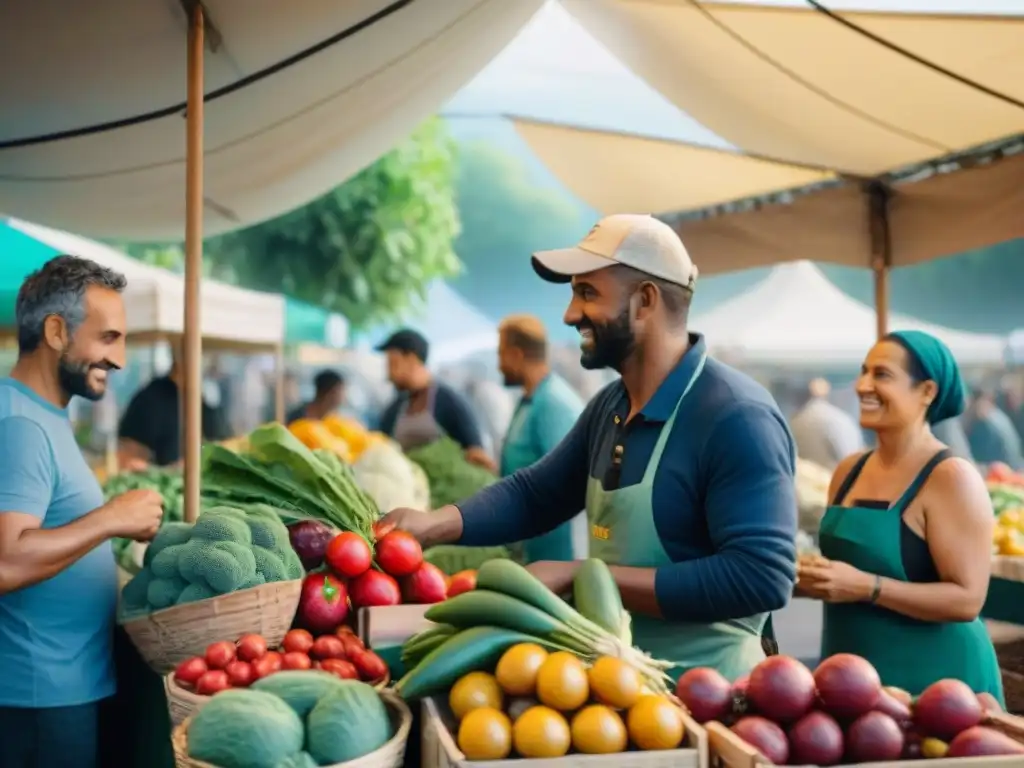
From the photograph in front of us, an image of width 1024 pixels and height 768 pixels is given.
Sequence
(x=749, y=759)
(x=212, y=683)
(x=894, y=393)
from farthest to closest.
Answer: (x=894, y=393) → (x=212, y=683) → (x=749, y=759)

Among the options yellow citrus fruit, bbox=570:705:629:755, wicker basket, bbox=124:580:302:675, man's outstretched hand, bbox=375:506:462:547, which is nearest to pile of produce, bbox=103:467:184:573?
wicker basket, bbox=124:580:302:675

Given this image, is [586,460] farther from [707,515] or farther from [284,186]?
[284,186]

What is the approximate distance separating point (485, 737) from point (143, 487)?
11.2ft

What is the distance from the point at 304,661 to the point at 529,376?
3.23 meters

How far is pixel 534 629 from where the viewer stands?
6.19ft

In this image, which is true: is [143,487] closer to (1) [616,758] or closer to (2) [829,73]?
(1) [616,758]

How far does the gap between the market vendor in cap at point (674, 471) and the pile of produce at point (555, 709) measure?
17.0 inches

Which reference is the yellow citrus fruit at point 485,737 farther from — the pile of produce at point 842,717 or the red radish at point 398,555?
the red radish at point 398,555

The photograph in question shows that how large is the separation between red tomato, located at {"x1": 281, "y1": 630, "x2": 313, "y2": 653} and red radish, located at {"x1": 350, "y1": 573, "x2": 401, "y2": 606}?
0.60 feet

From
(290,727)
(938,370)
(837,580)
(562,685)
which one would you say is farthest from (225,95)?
(562,685)

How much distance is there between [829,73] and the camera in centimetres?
456

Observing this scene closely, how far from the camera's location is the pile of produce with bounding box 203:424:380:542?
114 inches

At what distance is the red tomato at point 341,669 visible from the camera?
220cm

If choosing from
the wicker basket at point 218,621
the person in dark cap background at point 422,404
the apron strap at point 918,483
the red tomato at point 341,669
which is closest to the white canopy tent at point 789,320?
the person in dark cap background at point 422,404
